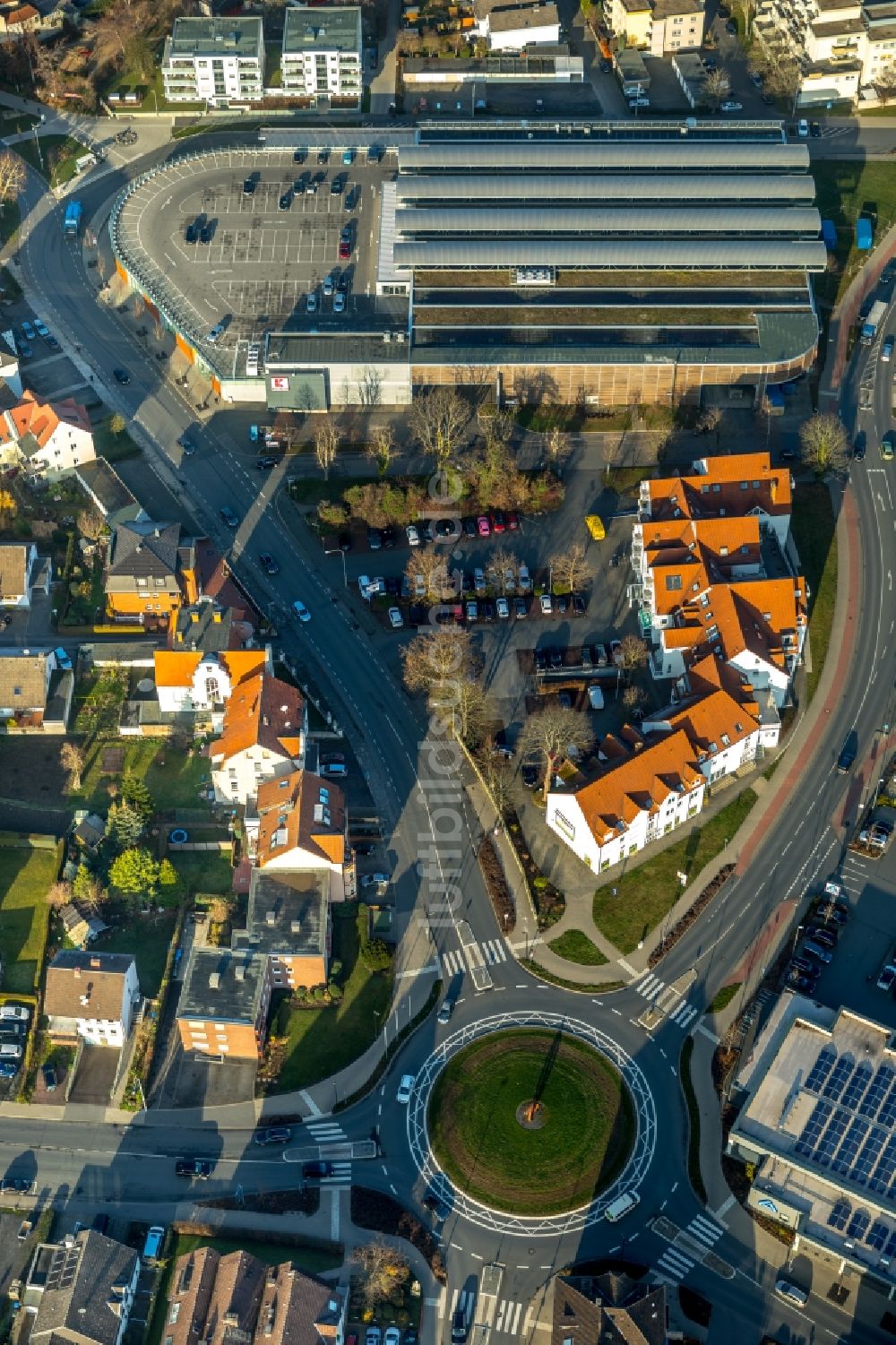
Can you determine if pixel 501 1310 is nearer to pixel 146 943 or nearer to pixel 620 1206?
pixel 620 1206

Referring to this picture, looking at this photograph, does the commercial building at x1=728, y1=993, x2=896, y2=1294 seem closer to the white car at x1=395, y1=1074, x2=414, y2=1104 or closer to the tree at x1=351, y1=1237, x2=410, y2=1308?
the white car at x1=395, y1=1074, x2=414, y2=1104

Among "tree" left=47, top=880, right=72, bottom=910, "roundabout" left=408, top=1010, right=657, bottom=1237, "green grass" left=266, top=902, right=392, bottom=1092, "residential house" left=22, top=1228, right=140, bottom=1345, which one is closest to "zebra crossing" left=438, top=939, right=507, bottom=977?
"green grass" left=266, top=902, right=392, bottom=1092

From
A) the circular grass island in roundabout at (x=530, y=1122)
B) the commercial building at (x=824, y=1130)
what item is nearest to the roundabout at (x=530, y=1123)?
the circular grass island in roundabout at (x=530, y=1122)

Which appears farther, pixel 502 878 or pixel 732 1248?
pixel 502 878

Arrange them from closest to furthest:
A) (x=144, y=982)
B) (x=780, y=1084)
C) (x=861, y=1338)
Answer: (x=861, y=1338) → (x=780, y=1084) → (x=144, y=982)

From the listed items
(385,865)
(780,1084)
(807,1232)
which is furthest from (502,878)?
(807,1232)

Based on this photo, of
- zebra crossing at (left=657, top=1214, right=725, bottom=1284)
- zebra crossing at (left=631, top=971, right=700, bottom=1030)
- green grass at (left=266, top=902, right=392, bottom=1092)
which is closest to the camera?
zebra crossing at (left=657, top=1214, right=725, bottom=1284)

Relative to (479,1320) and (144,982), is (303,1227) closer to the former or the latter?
(479,1320)
